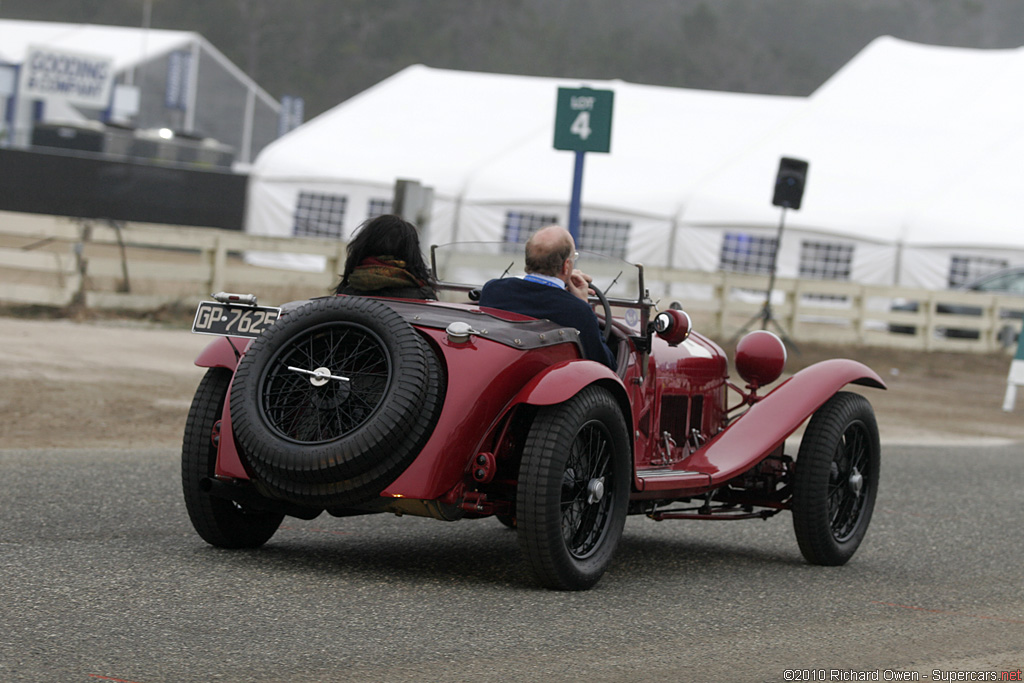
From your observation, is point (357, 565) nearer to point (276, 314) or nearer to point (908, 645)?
point (276, 314)

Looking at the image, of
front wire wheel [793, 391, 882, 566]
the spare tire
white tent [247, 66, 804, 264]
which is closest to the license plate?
the spare tire

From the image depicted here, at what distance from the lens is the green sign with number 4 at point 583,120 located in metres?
11.7

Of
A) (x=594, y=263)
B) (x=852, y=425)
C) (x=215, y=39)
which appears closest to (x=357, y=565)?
(x=594, y=263)

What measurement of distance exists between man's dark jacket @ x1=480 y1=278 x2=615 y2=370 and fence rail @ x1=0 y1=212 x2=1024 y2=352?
7.09m

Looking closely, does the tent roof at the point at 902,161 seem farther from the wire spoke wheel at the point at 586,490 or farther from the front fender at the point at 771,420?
the wire spoke wheel at the point at 586,490

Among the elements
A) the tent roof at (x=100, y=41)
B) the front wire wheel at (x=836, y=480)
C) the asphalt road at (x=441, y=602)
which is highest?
the tent roof at (x=100, y=41)

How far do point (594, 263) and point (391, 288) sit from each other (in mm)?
1455

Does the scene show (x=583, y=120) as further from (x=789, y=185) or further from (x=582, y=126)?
(x=789, y=185)

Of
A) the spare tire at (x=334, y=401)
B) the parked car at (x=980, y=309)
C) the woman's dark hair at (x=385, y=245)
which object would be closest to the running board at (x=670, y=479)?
the spare tire at (x=334, y=401)

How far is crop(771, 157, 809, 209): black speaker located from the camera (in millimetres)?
18281

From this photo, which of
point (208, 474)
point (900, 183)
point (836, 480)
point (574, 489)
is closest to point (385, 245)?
point (208, 474)

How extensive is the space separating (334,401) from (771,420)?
2.29 meters

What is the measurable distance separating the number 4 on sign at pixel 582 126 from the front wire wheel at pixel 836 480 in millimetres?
5999

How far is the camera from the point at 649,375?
5.81 metres
